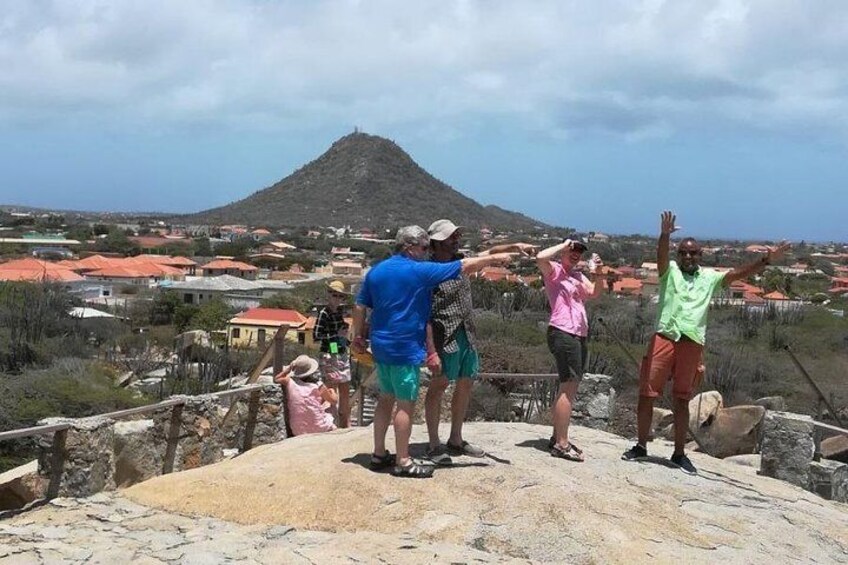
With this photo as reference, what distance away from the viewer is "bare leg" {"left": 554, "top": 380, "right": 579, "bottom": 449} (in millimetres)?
6570

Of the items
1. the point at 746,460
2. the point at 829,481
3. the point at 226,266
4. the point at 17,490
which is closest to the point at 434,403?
the point at 17,490

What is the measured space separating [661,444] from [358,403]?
122 inches

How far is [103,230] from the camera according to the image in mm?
111625

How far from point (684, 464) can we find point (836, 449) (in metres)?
6.30

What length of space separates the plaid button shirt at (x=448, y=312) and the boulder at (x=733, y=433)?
230 inches

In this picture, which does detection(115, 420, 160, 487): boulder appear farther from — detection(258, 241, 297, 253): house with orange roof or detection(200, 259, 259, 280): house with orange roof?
detection(258, 241, 297, 253): house with orange roof

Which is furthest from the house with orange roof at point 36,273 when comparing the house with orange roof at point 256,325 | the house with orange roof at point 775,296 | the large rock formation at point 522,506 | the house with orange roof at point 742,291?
the large rock formation at point 522,506

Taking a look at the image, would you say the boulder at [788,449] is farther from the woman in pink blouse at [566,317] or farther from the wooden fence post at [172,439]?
the wooden fence post at [172,439]

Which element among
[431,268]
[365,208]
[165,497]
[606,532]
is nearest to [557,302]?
[431,268]

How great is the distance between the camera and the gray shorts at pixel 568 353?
6.48m

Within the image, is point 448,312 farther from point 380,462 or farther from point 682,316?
point 682,316

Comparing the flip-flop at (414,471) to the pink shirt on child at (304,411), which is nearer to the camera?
the flip-flop at (414,471)

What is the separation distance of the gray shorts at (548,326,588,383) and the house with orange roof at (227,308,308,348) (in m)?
27.3

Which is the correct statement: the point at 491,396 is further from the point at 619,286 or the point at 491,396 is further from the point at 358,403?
the point at 619,286
